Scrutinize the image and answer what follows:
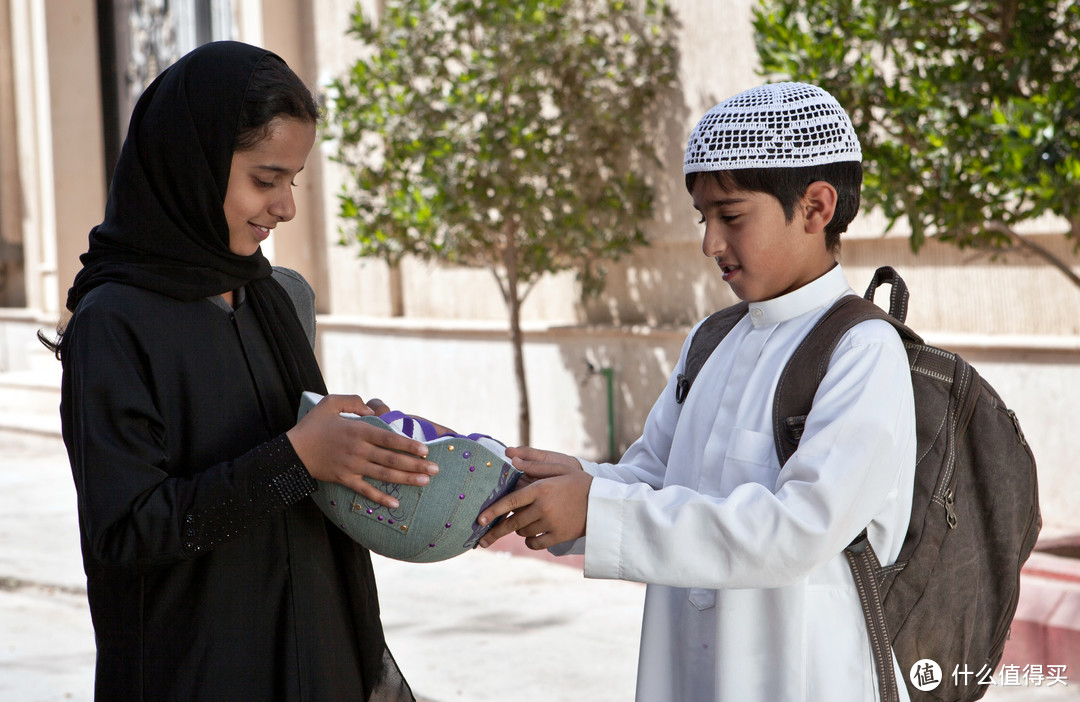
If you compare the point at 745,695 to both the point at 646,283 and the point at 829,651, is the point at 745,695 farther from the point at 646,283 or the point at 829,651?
the point at 646,283

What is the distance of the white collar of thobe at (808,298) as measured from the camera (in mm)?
1769

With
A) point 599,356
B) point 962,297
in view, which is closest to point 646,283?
point 599,356

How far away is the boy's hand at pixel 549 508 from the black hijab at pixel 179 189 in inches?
21.2

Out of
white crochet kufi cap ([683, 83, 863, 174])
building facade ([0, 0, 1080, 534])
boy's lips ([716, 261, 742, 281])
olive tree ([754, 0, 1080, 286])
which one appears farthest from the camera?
building facade ([0, 0, 1080, 534])

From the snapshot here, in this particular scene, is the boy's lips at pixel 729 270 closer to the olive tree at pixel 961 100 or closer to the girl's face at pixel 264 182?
the girl's face at pixel 264 182

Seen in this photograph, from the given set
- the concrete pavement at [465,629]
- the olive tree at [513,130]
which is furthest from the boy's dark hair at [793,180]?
the olive tree at [513,130]

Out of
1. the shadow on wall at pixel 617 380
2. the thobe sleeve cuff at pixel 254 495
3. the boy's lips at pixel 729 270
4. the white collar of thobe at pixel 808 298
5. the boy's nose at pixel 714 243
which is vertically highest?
the boy's nose at pixel 714 243

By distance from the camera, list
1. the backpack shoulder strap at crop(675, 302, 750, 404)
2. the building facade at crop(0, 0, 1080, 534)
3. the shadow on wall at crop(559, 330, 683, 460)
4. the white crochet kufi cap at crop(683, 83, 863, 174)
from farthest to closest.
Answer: the shadow on wall at crop(559, 330, 683, 460) → the building facade at crop(0, 0, 1080, 534) → the backpack shoulder strap at crop(675, 302, 750, 404) → the white crochet kufi cap at crop(683, 83, 863, 174)

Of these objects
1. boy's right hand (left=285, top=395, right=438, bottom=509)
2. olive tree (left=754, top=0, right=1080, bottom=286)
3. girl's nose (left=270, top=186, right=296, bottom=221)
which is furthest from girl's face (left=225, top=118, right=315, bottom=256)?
olive tree (left=754, top=0, right=1080, bottom=286)

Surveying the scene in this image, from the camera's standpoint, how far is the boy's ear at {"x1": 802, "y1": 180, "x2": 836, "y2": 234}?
66.6 inches

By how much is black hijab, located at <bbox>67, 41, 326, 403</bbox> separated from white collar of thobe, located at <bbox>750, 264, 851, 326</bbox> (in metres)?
0.85

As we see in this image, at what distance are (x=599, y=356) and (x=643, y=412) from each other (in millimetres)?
462

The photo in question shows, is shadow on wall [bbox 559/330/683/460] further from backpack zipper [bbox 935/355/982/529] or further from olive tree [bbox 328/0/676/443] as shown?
backpack zipper [bbox 935/355/982/529]

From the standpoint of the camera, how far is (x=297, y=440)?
5.16ft
